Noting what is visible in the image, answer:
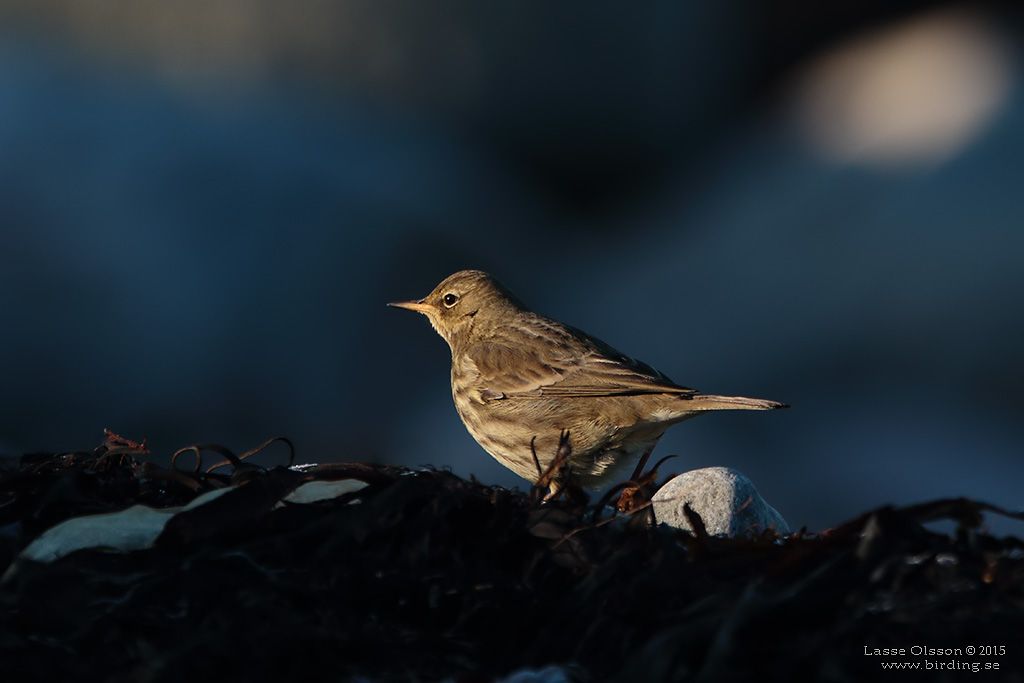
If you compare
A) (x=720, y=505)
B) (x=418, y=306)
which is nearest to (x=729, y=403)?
(x=720, y=505)

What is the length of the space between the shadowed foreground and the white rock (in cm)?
60

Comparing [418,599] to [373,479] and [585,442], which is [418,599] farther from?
[585,442]

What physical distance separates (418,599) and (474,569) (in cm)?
12

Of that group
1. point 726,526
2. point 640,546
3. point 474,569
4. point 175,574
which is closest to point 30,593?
point 175,574

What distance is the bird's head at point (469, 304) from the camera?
4602 mm

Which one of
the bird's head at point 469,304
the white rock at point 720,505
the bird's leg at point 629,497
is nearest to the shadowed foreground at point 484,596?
the bird's leg at point 629,497

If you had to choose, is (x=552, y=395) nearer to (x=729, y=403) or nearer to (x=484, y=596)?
(x=729, y=403)

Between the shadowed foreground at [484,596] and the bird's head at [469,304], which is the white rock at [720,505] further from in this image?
the bird's head at [469,304]

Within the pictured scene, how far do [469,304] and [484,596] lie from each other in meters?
3.10

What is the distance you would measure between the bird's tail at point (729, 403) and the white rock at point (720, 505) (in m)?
0.38

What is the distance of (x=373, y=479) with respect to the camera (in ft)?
6.81

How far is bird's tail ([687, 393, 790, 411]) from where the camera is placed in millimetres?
3033

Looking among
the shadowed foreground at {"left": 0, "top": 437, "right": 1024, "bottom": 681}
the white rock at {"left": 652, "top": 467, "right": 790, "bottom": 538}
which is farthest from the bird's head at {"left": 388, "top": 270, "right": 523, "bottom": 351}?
the shadowed foreground at {"left": 0, "top": 437, "right": 1024, "bottom": 681}

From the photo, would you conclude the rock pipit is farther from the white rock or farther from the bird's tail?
the white rock
